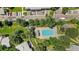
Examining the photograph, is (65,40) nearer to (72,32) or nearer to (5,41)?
(72,32)

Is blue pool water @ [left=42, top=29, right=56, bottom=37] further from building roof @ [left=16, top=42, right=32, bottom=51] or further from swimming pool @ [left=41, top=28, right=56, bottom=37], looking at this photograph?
building roof @ [left=16, top=42, right=32, bottom=51]

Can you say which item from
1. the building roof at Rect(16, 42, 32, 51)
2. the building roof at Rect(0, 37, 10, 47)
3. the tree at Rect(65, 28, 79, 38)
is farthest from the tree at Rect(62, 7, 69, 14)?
the building roof at Rect(0, 37, 10, 47)

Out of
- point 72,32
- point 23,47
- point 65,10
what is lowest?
point 23,47

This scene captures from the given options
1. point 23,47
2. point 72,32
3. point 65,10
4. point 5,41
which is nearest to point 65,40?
point 72,32

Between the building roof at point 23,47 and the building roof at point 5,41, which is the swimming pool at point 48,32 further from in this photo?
the building roof at point 5,41

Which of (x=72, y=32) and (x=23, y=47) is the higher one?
(x=72, y=32)

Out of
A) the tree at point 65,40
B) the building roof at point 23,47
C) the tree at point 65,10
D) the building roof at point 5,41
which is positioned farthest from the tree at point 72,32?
the building roof at point 5,41
